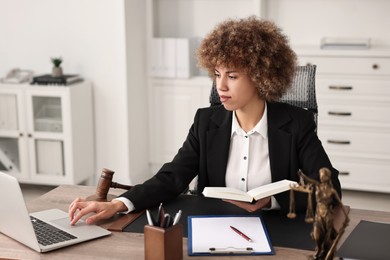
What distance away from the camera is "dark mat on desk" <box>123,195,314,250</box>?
1.85m

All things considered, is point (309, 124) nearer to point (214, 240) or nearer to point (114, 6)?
point (214, 240)

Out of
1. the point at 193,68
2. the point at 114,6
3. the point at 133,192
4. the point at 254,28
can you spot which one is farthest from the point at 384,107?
the point at 133,192

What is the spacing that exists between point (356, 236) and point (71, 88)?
2896 mm

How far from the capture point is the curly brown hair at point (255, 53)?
2.17 meters

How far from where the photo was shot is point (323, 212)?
60.7 inches

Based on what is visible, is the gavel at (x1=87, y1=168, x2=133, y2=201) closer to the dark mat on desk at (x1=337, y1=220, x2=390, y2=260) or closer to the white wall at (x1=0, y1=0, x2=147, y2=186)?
the dark mat on desk at (x1=337, y1=220, x2=390, y2=260)

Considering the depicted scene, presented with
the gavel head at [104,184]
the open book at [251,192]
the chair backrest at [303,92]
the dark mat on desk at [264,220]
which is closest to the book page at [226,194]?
the open book at [251,192]

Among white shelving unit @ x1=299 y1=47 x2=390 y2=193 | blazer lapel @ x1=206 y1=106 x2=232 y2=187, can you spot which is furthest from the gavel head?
white shelving unit @ x1=299 y1=47 x2=390 y2=193

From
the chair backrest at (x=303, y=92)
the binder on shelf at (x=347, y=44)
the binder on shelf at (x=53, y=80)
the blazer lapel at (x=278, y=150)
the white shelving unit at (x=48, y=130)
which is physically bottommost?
the white shelving unit at (x=48, y=130)

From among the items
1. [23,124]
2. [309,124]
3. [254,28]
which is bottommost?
[23,124]

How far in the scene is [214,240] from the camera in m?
1.84

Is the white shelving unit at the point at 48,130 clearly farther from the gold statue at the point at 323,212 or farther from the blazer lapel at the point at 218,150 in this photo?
the gold statue at the point at 323,212

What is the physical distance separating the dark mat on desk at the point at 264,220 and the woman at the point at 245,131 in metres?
0.04

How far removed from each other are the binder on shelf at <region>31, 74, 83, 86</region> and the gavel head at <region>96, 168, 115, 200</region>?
230 cm
